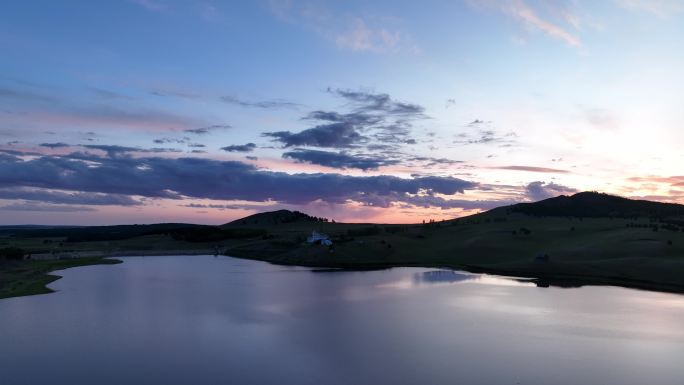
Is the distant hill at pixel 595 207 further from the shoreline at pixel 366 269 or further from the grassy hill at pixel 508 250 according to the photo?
the shoreline at pixel 366 269

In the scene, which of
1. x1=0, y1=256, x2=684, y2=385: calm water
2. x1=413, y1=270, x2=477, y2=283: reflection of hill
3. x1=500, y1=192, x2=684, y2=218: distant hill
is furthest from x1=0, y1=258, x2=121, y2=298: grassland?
x1=500, y1=192, x2=684, y2=218: distant hill

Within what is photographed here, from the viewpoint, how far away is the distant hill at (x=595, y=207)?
514ft

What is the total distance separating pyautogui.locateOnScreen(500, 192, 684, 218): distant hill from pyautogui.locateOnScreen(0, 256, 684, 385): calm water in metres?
110

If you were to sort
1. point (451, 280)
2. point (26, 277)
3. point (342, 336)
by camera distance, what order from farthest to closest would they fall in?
point (451, 280)
point (26, 277)
point (342, 336)

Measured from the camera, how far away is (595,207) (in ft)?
566

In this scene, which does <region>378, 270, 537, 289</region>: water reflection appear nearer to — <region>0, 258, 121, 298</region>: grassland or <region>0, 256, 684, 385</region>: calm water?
<region>0, 256, 684, 385</region>: calm water

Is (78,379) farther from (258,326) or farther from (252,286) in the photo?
(252,286)

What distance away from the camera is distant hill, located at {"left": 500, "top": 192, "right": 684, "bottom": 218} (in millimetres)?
156538

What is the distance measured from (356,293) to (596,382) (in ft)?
103

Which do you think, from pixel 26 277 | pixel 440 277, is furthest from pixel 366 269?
pixel 26 277

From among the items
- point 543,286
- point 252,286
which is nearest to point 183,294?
point 252,286

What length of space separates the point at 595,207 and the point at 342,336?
159 metres

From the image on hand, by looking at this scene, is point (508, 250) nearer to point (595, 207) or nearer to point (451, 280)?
point (451, 280)

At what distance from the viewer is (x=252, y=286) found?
198 ft
